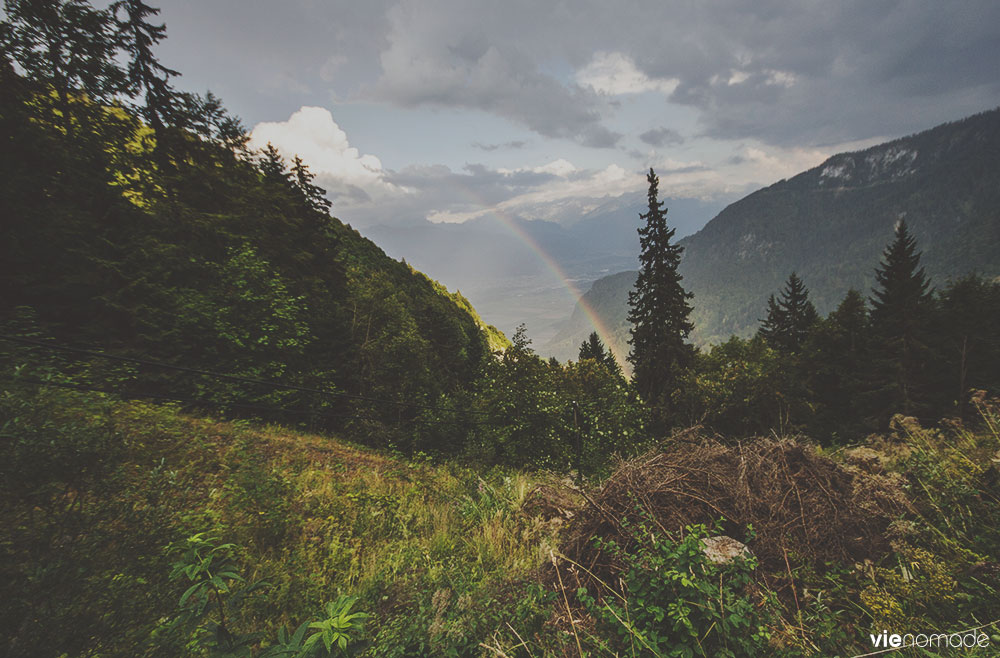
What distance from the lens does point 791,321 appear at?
1609 inches

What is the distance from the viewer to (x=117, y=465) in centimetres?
440

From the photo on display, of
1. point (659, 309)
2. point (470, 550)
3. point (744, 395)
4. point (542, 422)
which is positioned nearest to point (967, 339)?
point (744, 395)

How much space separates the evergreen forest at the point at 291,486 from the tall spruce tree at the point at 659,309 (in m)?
4.33

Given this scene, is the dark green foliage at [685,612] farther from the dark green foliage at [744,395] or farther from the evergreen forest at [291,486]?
the dark green foliage at [744,395]

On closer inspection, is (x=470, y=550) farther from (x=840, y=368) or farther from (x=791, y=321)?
(x=791, y=321)

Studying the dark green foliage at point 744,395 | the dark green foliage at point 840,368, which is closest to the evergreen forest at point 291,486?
the dark green foliage at point 744,395

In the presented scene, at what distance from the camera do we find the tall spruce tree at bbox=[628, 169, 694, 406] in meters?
20.6

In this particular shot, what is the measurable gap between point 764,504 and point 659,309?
18.3 meters

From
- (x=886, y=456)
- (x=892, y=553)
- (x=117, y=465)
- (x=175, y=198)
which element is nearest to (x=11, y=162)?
(x=175, y=198)

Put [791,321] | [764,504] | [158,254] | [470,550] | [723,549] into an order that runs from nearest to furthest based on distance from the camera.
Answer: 1. [723,549]
2. [764,504]
3. [470,550]
4. [158,254]
5. [791,321]

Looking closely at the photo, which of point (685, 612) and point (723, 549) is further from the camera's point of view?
point (723, 549)

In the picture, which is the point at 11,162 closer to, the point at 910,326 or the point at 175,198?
the point at 175,198

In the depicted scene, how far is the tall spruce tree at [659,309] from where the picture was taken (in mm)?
20562

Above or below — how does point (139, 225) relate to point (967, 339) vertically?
above
